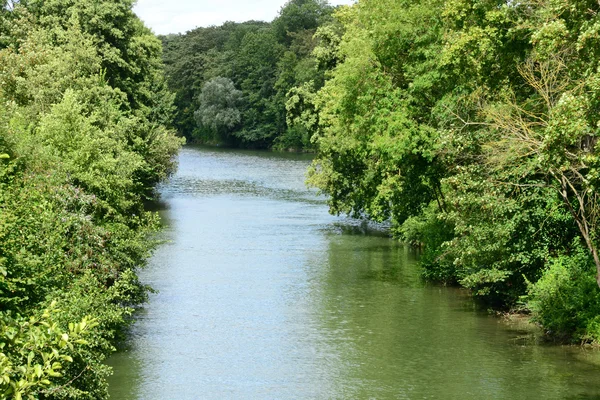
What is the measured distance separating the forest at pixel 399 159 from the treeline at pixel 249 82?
62310 millimetres

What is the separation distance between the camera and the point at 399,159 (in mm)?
27281

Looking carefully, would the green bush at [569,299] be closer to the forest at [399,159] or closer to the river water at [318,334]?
the forest at [399,159]

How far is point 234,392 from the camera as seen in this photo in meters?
18.1

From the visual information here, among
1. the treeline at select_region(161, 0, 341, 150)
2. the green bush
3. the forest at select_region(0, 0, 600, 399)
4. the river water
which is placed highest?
the treeline at select_region(161, 0, 341, 150)

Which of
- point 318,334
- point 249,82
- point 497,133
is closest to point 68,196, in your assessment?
point 318,334

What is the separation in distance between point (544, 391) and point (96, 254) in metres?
10.6

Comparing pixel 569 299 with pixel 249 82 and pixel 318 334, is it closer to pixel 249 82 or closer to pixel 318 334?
pixel 318 334

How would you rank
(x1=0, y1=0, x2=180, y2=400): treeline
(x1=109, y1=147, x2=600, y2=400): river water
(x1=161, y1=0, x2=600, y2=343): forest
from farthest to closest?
(x1=109, y1=147, x2=600, y2=400): river water, (x1=161, y1=0, x2=600, y2=343): forest, (x1=0, y1=0, x2=180, y2=400): treeline

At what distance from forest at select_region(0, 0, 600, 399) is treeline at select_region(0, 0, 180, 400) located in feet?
0.22

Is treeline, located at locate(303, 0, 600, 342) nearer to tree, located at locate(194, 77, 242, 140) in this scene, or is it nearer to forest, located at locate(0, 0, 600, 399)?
forest, located at locate(0, 0, 600, 399)

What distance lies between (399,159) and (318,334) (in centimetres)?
721

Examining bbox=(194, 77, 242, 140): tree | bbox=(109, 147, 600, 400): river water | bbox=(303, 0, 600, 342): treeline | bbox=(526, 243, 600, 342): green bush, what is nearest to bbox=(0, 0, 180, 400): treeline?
bbox=(109, 147, 600, 400): river water

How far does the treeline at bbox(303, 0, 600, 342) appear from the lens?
15.1 m

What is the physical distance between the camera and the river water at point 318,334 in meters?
18.5
